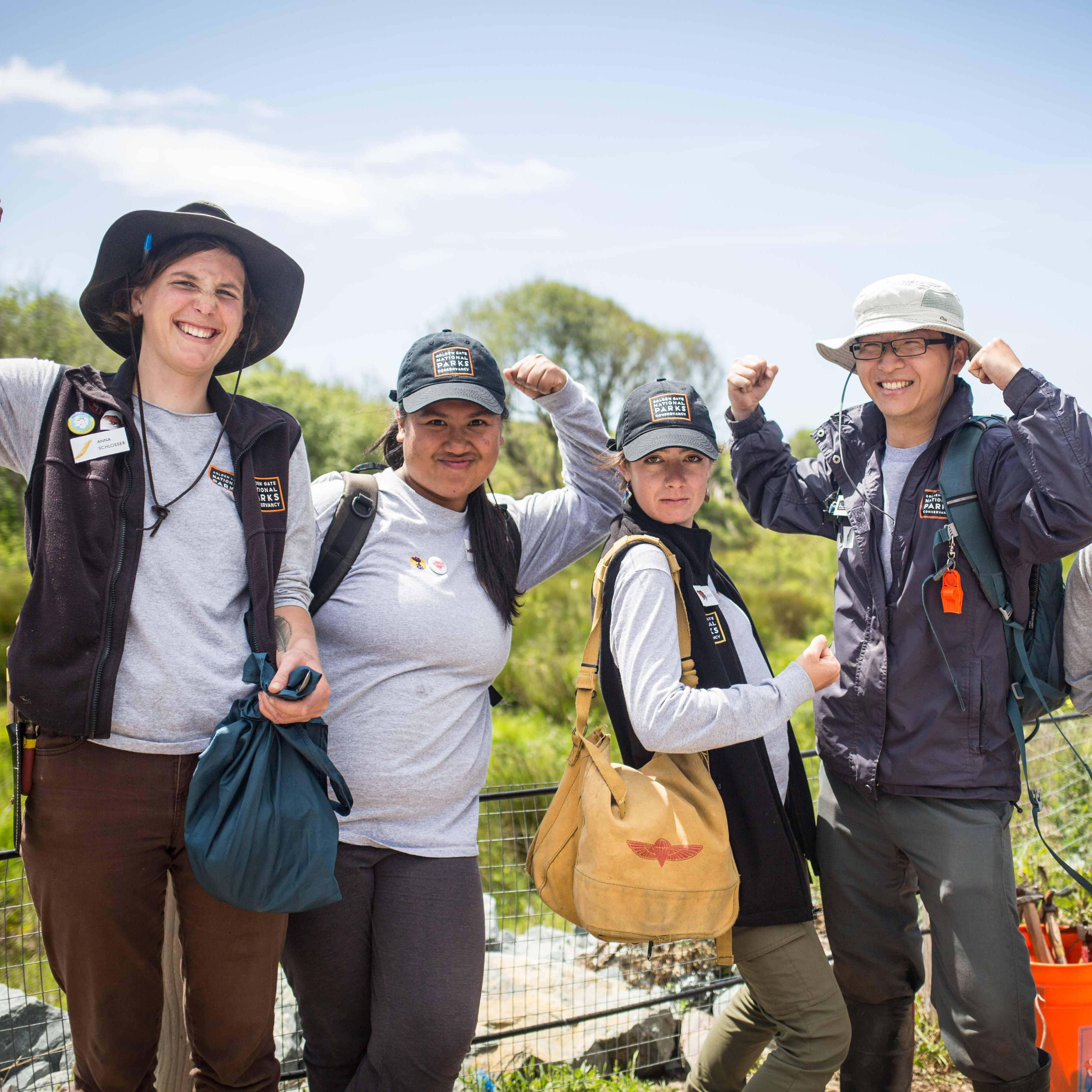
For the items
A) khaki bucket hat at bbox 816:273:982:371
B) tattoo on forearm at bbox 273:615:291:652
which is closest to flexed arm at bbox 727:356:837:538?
khaki bucket hat at bbox 816:273:982:371

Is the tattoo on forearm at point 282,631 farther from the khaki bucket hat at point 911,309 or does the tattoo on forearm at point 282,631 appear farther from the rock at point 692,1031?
the rock at point 692,1031

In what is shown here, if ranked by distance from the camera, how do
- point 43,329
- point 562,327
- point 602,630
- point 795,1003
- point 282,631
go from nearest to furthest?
point 282,631 → point 795,1003 → point 602,630 → point 43,329 → point 562,327

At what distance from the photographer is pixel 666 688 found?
216cm

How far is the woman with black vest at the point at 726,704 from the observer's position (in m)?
2.18

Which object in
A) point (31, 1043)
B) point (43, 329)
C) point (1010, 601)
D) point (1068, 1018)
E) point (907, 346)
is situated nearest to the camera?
point (1010, 601)

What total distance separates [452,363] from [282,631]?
84 cm

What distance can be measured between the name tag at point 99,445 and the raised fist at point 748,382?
183 centimetres

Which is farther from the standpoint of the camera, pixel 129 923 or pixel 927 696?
pixel 927 696

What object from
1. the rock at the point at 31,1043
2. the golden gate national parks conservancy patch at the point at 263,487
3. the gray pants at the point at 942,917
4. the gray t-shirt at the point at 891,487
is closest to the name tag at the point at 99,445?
the golden gate national parks conservancy patch at the point at 263,487

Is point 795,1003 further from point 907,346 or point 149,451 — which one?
point 149,451

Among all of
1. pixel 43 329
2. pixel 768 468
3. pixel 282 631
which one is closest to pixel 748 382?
pixel 768 468

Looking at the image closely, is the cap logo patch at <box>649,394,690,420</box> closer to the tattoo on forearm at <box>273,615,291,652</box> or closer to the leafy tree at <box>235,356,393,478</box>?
the tattoo on forearm at <box>273,615,291,652</box>

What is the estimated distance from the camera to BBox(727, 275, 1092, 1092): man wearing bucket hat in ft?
7.72

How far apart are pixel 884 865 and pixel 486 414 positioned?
5.47 feet
